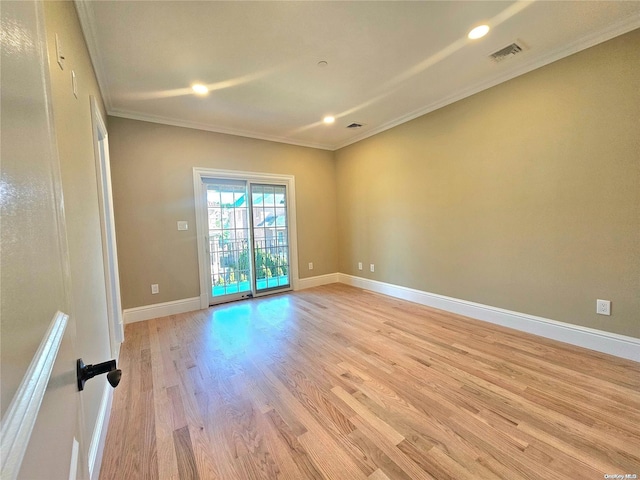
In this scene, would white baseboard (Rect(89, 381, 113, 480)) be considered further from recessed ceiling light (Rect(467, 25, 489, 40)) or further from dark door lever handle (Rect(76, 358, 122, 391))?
recessed ceiling light (Rect(467, 25, 489, 40))

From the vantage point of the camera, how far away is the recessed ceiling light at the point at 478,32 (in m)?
2.10

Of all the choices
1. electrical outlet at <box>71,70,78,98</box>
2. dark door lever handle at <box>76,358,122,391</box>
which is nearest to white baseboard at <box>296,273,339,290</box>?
electrical outlet at <box>71,70,78,98</box>

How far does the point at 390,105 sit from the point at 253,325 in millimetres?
3208

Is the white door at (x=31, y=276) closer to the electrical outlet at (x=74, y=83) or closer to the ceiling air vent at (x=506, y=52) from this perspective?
the electrical outlet at (x=74, y=83)

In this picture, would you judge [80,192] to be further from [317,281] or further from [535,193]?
[317,281]

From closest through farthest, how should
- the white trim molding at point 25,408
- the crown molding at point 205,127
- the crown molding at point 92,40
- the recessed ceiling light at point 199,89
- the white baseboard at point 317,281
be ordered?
the white trim molding at point 25,408 → the crown molding at point 92,40 → the recessed ceiling light at point 199,89 → the crown molding at point 205,127 → the white baseboard at point 317,281

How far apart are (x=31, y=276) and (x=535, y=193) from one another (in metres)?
3.44

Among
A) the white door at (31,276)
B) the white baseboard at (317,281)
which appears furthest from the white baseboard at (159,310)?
the white door at (31,276)

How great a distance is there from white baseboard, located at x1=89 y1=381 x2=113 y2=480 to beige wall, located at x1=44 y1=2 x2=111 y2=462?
5 cm

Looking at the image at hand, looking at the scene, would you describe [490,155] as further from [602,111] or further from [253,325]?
[253,325]

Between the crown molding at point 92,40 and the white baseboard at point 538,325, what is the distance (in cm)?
420

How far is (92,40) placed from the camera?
2.04m

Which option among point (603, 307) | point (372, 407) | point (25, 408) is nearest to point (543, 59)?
point (603, 307)

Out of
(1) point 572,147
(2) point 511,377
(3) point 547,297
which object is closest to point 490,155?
(1) point 572,147
